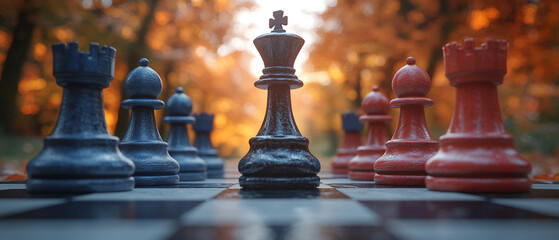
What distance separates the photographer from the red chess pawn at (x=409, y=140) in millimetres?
2193

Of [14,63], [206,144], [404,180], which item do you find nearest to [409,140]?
[404,180]

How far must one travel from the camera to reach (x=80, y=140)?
1.79 m

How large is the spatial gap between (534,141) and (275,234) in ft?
43.4

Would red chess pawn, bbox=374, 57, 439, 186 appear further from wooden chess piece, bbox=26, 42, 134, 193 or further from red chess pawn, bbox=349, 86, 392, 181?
wooden chess piece, bbox=26, 42, 134, 193

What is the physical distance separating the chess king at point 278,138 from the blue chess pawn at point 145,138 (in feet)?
1.74

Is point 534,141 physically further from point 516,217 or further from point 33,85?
point 33,85

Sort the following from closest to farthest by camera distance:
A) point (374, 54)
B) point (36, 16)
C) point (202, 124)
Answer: point (202, 124)
point (374, 54)
point (36, 16)

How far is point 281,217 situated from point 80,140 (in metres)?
1.15

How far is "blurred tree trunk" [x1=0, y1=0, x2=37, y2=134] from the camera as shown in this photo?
7.76 m

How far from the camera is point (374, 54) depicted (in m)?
7.21

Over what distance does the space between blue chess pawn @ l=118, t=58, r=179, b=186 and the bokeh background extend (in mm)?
1793

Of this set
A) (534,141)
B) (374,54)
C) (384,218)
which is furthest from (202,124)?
(534,141)

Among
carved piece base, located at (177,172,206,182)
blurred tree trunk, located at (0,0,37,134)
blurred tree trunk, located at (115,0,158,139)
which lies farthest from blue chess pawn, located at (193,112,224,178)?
blurred tree trunk, located at (0,0,37,134)

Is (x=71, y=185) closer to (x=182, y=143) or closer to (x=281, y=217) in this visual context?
(x=281, y=217)
